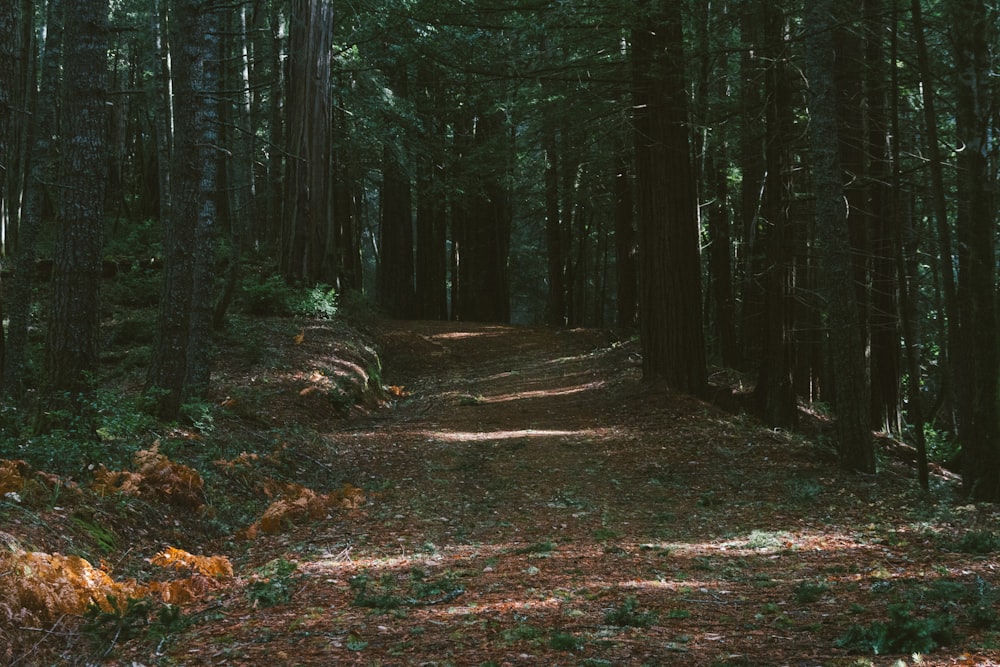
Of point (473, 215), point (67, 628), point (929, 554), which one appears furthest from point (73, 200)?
point (473, 215)

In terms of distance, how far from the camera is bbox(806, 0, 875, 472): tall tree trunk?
9.68 meters

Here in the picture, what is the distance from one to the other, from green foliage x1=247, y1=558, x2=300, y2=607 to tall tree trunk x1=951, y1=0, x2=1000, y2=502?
24.3 ft

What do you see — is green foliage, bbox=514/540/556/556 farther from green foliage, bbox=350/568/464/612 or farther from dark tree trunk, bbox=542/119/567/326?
dark tree trunk, bbox=542/119/567/326

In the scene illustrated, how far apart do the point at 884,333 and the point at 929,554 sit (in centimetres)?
1008

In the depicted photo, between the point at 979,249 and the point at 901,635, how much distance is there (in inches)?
248

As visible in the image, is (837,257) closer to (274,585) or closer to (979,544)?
(979,544)

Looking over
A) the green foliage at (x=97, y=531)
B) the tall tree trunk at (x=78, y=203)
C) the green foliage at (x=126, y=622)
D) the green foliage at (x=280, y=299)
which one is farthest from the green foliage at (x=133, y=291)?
the green foliage at (x=126, y=622)

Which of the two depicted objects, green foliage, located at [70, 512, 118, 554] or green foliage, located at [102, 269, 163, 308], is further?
green foliage, located at [102, 269, 163, 308]

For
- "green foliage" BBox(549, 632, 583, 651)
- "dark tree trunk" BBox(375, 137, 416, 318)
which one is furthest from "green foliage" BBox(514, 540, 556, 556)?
"dark tree trunk" BBox(375, 137, 416, 318)

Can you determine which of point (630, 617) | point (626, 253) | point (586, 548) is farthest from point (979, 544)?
point (626, 253)

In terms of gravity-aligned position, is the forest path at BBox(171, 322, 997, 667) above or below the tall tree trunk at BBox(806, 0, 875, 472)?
below

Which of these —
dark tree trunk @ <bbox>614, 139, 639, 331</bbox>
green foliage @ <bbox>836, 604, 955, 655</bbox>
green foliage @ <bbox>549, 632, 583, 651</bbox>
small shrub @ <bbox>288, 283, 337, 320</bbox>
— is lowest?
green foliage @ <bbox>549, 632, 583, 651</bbox>

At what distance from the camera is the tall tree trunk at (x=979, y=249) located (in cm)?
881

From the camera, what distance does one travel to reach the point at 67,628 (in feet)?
14.6
